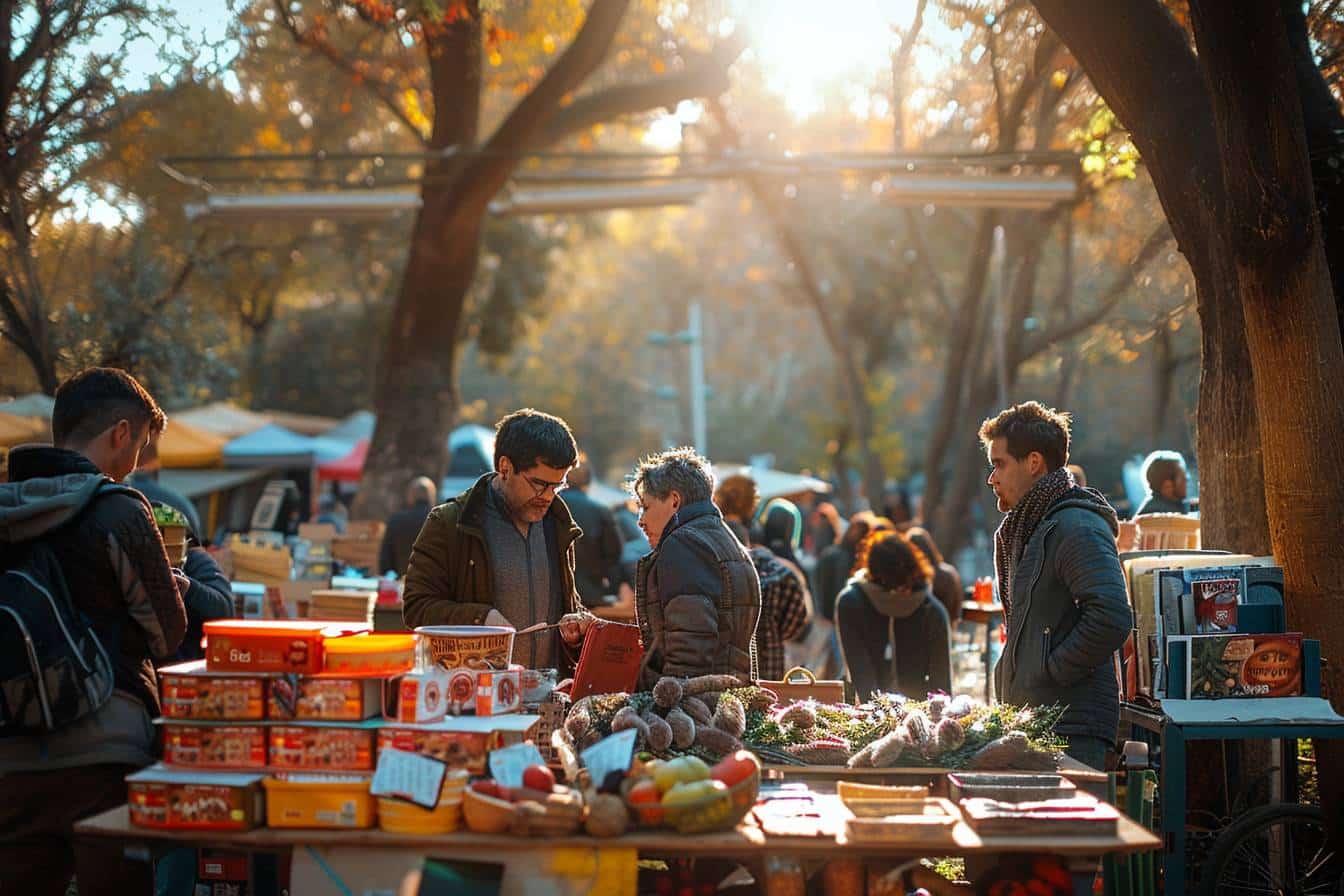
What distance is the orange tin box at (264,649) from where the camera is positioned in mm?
3934

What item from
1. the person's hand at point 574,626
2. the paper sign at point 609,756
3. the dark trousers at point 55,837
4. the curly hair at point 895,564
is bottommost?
the dark trousers at point 55,837

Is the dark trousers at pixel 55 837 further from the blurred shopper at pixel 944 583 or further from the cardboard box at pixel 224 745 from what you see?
the blurred shopper at pixel 944 583

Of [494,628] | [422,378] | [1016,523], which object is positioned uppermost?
[422,378]

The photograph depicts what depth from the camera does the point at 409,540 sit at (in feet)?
36.4

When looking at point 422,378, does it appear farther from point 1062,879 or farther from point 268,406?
point 268,406

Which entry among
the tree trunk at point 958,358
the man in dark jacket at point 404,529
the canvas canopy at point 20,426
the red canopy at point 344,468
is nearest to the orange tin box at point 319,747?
the man in dark jacket at point 404,529

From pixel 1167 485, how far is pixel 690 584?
19.7 ft

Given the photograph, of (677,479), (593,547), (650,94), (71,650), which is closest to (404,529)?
(593,547)

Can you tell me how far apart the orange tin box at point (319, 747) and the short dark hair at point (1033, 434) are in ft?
8.61

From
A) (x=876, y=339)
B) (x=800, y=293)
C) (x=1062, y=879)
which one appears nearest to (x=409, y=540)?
(x=1062, y=879)

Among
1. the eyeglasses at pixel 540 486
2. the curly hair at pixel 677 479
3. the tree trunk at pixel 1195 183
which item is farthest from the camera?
the tree trunk at pixel 1195 183

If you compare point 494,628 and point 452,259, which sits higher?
point 452,259

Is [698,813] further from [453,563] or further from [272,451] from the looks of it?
[272,451]

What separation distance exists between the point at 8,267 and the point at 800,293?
26017 millimetres
